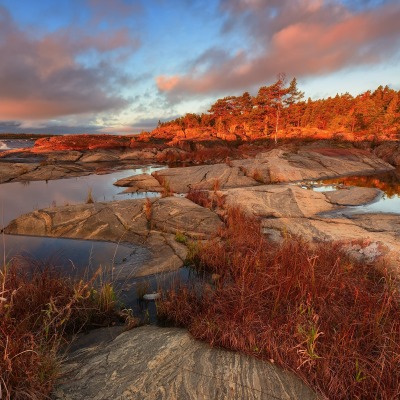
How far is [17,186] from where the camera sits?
67.8 ft

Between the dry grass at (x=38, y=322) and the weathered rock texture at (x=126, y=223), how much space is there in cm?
324

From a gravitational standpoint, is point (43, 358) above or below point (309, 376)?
above

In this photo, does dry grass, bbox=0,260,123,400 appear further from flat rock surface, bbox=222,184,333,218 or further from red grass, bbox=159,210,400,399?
flat rock surface, bbox=222,184,333,218

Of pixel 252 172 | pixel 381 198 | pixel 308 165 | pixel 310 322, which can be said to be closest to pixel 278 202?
pixel 381 198

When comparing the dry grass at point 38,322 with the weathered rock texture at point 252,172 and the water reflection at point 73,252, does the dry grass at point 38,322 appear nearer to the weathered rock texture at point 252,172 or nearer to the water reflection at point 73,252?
the water reflection at point 73,252

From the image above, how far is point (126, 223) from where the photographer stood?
32.7 feet

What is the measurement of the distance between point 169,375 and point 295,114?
75.8 m

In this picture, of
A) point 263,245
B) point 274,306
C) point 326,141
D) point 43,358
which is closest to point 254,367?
point 274,306

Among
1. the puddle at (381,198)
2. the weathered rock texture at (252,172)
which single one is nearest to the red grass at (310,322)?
the puddle at (381,198)

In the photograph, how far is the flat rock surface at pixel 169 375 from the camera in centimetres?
296

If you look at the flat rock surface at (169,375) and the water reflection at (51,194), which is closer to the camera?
the flat rock surface at (169,375)

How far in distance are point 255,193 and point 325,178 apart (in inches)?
571

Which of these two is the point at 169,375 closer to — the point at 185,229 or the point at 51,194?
the point at 185,229

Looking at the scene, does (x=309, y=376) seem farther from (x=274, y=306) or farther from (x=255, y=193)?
(x=255, y=193)
